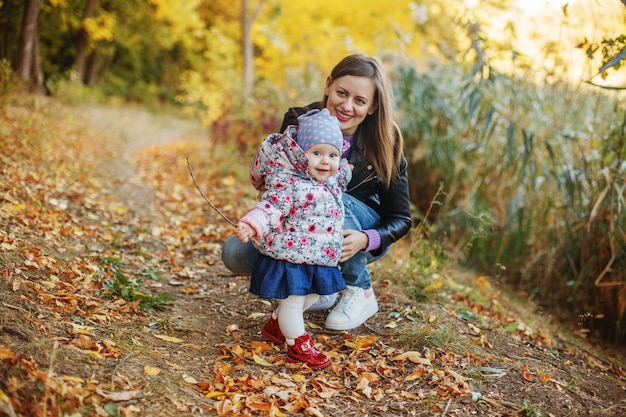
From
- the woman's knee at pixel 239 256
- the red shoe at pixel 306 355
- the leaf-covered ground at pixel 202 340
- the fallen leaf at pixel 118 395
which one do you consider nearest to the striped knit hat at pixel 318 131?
the woman's knee at pixel 239 256

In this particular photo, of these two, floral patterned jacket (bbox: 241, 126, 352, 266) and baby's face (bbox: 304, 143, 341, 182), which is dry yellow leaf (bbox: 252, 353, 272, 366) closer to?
floral patterned jacket (bbox: 241, 126, 352, 266)

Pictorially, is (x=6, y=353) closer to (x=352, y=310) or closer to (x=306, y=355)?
(x=306, y=355)

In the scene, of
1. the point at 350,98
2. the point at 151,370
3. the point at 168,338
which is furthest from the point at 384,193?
the point at 151,370

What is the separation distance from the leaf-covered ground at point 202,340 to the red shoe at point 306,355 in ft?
0.12

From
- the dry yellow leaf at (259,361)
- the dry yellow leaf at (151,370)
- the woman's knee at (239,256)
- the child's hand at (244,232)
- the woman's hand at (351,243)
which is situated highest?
the child's hand at (244,232)

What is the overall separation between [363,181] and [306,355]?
35.9 inches

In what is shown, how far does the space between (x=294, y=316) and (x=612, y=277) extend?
245cm

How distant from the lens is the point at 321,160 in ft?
7.25

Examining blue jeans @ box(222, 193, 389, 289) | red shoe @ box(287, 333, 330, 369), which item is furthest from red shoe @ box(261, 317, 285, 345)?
blue jeans @ box(222, 193, 389, 289)

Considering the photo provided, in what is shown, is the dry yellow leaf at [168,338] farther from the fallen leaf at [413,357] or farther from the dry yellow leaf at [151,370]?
the fallen leaf at [413,357]

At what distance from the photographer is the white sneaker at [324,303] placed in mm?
2795

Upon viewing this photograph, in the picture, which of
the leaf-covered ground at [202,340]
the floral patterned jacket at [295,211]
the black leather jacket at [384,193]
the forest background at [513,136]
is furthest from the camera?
the forest background at [513,136]

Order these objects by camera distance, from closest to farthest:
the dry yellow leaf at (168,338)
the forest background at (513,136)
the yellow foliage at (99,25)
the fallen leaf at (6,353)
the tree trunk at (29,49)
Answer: the fallen leaf at (6,353)
the dry yellow leaf at (168,338)
the forest background at (513,136)
the tree trunk at (29,49)
the yellow foliage at (99,25)

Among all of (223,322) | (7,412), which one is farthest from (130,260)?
(7,412)
